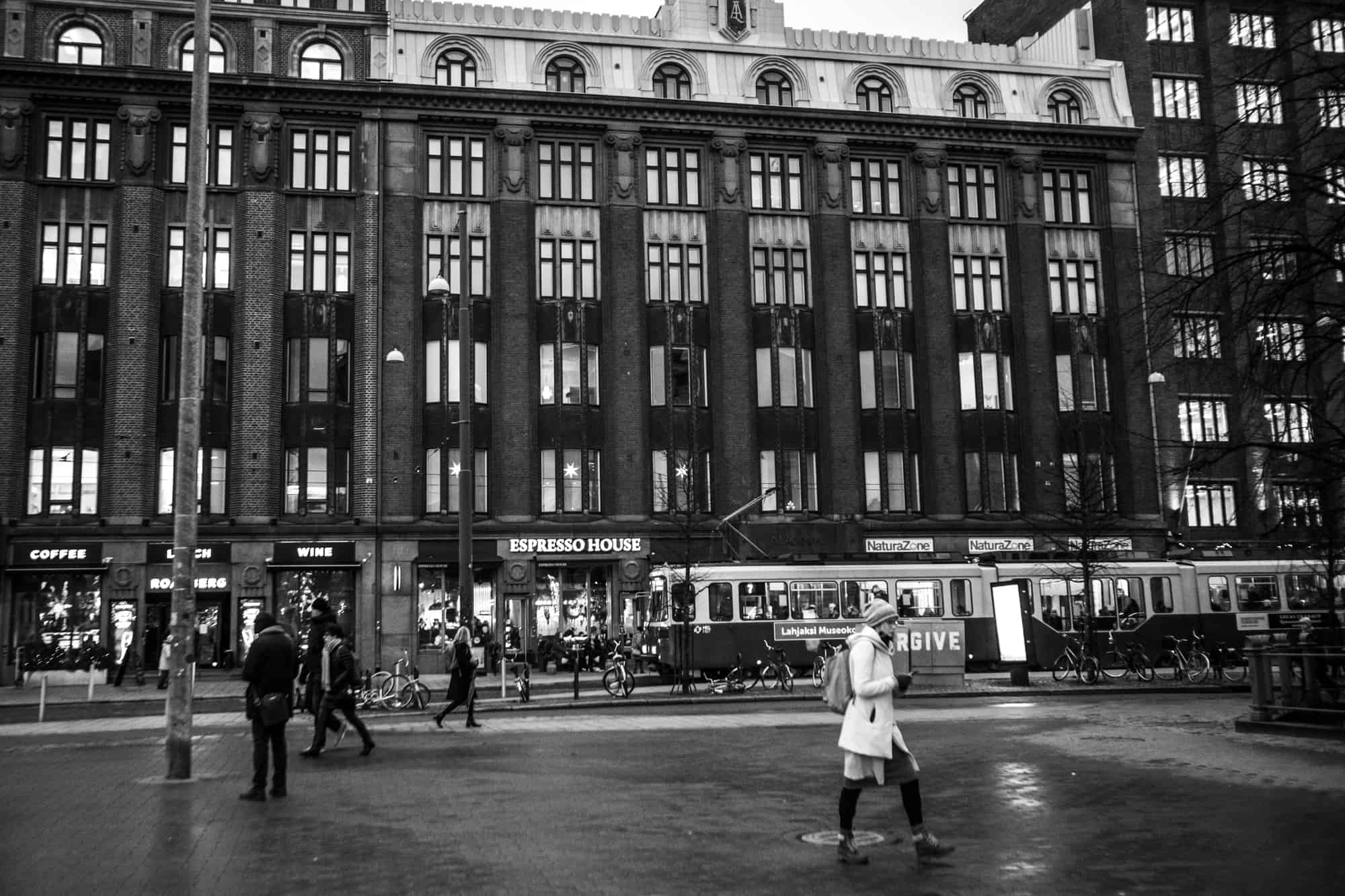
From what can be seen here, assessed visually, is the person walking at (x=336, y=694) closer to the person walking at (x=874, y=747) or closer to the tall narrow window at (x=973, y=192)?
the person walking at (x=874, y=747)

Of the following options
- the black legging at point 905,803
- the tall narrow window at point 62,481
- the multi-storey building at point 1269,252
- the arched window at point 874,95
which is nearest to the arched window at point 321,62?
the tall narrow window at point 62,481

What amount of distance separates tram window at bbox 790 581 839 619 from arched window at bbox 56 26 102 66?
30.7 m

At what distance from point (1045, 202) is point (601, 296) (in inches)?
764

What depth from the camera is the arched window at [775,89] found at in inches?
1935

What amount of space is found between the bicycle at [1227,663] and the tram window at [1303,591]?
295cm

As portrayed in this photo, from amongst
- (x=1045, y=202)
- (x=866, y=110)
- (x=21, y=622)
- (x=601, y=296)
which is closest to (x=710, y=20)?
(x=866, y=110)

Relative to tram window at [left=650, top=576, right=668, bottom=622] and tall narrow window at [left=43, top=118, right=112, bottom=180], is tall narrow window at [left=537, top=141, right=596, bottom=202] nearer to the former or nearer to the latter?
tall narrow window at [left=43, top=118, right=112, bottom=180]

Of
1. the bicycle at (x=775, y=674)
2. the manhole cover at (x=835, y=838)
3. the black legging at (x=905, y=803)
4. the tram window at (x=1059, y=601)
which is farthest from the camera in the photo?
the tram window at (x=1059, y=601)

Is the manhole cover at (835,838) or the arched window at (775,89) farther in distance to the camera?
the arched window at (775,89)

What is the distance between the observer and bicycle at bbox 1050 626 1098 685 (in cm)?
3200

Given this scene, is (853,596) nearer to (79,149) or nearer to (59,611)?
(59,611)

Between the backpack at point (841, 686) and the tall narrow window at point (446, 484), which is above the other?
the tall narrow window at point (446, 484)

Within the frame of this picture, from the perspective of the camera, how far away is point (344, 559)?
4250 centimetres

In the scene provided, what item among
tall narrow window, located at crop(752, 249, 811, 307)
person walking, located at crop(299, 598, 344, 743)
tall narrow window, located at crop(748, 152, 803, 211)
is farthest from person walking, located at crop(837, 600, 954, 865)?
tall narrow window, located at crop(748, 152, 803, 211)
